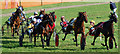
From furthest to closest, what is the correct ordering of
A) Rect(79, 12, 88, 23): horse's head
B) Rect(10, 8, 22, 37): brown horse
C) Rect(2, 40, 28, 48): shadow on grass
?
Rect(10, 8, 22, 37): brown horse
Rect(2, 40, 28, 48): shadow on grass
Rect(79, 12, 88, 23): horse's head

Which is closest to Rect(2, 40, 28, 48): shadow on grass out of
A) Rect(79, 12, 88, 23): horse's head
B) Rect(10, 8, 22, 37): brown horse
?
Rect(10, 8, 22, 37): brown horse

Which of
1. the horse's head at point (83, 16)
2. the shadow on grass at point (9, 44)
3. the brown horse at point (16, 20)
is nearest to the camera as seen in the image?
the horse's head at point (83, 16)

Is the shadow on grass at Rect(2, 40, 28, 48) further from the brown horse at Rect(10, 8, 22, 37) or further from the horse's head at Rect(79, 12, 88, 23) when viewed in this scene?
the horse's head at Rect(79, 12, 88, 23)

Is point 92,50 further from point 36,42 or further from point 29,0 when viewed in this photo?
point 29,0

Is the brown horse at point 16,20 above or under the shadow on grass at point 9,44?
above

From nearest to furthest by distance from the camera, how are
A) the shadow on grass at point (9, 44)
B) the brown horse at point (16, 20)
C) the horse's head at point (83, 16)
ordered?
the horse's head at point (83, 16) → the shadow on grass at point (9, 44) → the brown horse at point (16, 20)

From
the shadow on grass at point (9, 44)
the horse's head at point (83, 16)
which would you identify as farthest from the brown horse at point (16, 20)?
the horse's head at point (83, 16)

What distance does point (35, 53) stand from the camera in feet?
73.4

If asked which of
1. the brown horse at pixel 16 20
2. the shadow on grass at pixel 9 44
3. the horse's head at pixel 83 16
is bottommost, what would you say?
the shadow on grass at pixel 9 44

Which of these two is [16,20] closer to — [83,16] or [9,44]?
[9,44]

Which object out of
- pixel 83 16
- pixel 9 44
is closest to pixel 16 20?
pixel 9 44

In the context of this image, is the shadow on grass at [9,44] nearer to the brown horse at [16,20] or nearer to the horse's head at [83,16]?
the brown horse at [16,20]

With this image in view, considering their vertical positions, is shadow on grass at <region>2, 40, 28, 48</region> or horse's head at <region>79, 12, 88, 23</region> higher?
horse's head at <region>79, 12, 88, 23</region>

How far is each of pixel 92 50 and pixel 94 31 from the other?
1391mm
